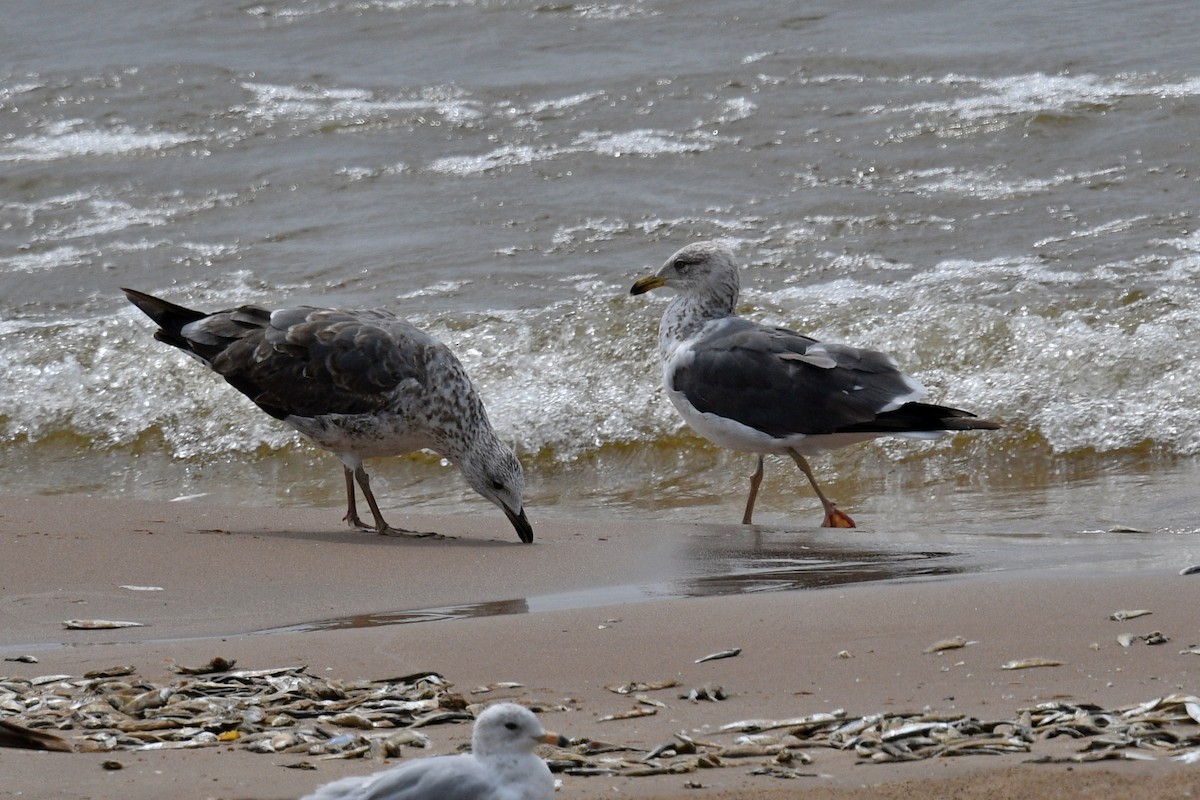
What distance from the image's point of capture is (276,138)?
609 inches

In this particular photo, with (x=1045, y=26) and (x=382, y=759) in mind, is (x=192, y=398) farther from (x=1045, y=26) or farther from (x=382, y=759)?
(x=1045, y=26)

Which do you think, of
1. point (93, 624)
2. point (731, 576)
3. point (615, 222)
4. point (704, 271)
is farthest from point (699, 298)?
point (615, 222)

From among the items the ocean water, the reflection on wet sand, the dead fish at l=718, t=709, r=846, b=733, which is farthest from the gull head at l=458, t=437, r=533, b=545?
the dead fish at l=718, t=709, r=846, b=733

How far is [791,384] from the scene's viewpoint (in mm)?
7613

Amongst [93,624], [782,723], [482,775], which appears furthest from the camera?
[93,624]

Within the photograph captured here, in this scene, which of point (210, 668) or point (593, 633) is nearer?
point (210, 668)

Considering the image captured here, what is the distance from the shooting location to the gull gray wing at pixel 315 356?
699cm

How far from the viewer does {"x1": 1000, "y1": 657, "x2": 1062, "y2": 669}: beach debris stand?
411cm

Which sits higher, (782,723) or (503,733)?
(503,733)

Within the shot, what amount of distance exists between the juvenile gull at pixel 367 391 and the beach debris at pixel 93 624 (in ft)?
5.97

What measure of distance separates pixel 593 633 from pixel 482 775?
1.77 metres

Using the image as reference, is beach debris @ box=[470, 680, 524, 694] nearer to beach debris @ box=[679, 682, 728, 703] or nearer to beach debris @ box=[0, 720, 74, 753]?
beach debris @ box=[679, 682, 728, 703]

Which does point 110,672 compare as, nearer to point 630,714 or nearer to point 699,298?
point 630,714

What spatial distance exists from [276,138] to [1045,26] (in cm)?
722
